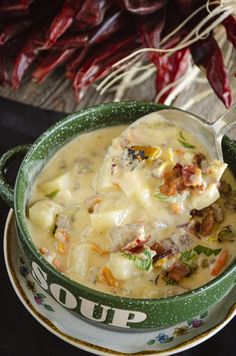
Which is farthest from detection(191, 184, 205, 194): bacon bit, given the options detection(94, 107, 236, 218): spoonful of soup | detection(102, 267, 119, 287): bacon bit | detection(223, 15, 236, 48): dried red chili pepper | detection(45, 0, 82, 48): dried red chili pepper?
detection(45, 0, 82, 48): dried red chili pepper

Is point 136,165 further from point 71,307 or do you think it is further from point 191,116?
point 71,307

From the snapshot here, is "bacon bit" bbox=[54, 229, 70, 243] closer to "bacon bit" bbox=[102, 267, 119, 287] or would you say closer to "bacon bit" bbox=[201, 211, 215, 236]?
"bacon bit" bbox=[102, 267, 119, 287]

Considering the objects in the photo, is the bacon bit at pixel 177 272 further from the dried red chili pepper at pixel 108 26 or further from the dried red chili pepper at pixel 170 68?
the dried red chili pepper at pixel 108 26

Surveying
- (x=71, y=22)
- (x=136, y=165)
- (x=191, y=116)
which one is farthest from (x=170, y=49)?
(x=136, y=165)

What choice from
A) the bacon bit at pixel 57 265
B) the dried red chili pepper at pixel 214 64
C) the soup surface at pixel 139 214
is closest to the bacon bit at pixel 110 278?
the soup surface at pixel 139 214

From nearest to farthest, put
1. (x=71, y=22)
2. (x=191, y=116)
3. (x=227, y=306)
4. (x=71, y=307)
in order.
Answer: (x=71, y=307) < (x=227, y=306) < (x=191, y=116) < (x=71, y=22)
